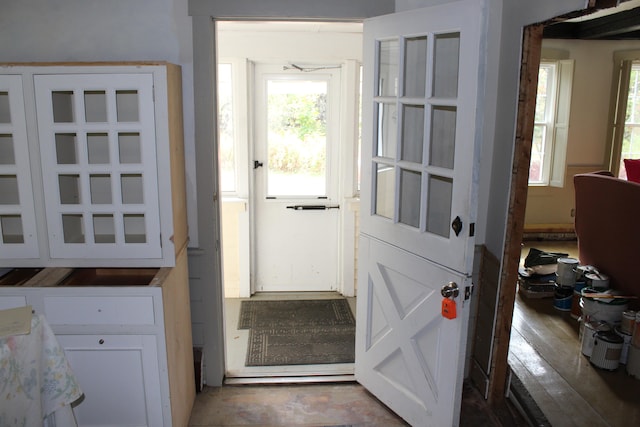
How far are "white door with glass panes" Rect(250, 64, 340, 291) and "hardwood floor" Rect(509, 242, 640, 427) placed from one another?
5.95 feet

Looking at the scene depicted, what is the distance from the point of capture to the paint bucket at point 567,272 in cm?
408

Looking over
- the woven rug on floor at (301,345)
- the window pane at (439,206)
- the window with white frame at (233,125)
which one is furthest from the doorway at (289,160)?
the window pane at (439,206)

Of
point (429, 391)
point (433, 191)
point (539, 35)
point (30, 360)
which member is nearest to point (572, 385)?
point (429, 391)

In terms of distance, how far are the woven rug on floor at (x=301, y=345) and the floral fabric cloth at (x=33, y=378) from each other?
1.74 metres

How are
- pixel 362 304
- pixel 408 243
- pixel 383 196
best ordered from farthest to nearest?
pixel 362 304, pixel 383 196, pixel 408 243

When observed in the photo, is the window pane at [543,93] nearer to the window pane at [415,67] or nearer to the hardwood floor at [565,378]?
the hardwood floor at [565,378]

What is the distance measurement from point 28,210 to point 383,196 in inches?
70.3

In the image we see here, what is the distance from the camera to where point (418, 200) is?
2494 mm

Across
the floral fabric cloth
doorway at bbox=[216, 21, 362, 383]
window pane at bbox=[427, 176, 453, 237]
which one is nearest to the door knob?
window pane at bbox=[427, 176, 453, 237]

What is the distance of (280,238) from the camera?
4.60 metres

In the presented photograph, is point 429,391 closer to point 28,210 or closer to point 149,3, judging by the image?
point 28,210

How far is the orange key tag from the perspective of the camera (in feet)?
7.18

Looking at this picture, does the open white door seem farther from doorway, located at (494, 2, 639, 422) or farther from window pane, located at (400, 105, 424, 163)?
doorway, located at (494, 2, 639, 422)

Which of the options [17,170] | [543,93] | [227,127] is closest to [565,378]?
[227,127]
